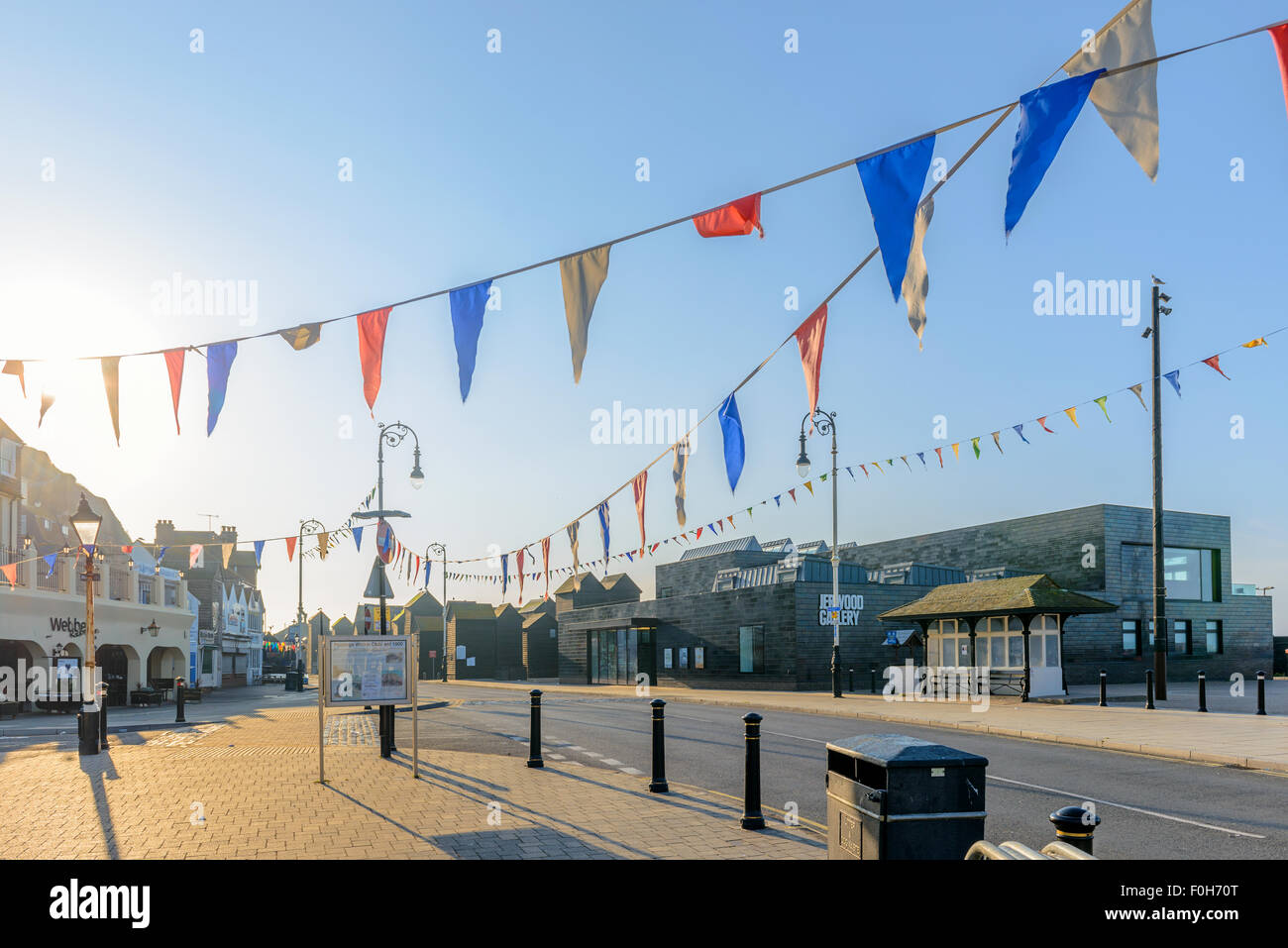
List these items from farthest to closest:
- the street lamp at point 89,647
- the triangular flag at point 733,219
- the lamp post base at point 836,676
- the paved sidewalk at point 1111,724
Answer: the lamp post base at point 836,676
the street lamp at point 89,647
the paved sidewalk at point 1111,724
the triangular flag at point 733,219

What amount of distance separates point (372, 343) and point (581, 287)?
304 centimetres

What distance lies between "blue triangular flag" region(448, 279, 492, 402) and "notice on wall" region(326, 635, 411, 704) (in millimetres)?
4091

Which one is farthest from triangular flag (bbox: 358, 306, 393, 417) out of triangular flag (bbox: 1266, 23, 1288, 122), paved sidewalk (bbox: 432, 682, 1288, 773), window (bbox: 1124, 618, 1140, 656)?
window (bbox: 1124, 618, 1140, 656)

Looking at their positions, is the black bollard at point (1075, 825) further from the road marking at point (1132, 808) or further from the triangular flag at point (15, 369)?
the triangular flag at point (15, 369)

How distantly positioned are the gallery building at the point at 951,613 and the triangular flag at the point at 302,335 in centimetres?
2350

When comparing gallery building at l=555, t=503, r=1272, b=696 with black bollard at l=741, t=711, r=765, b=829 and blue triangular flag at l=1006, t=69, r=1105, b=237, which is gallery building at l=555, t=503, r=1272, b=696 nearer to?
black bollard at l=741, t=711, r=765, b=829

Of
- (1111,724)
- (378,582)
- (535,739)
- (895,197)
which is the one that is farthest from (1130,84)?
(1111,724)

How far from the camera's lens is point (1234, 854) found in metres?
7.57

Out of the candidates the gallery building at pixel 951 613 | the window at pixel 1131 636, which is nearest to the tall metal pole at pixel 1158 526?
the gallery building at pixel 951 613

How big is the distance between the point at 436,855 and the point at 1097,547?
134 feet

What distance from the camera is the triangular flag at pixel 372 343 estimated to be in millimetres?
10656

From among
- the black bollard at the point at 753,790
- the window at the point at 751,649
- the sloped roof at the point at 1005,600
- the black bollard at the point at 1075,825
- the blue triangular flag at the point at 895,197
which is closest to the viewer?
the black bollard at the point at 1075,825
